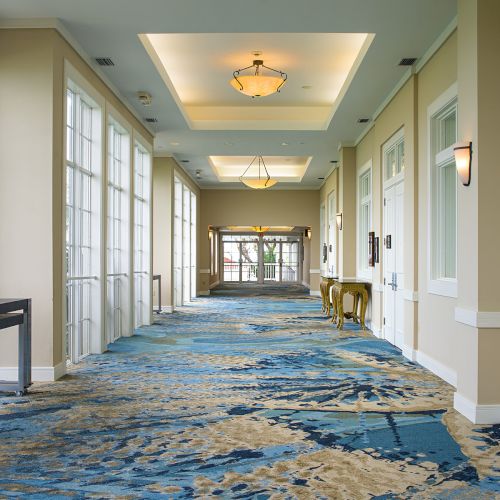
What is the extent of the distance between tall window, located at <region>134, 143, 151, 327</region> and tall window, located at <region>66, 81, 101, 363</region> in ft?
11.3

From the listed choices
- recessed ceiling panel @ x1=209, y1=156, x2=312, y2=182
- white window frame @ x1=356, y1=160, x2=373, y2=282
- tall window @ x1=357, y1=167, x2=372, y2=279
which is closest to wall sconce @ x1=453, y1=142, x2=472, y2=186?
white window frame @ x1=356, y1=160, x2=373, y2=282

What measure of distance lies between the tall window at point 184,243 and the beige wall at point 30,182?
948 centimetres

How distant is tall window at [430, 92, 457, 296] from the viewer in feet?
Answer: 21.7

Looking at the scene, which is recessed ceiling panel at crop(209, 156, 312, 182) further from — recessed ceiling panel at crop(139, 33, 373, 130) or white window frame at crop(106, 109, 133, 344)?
white window frame at crop(106, 109, 133, 344)

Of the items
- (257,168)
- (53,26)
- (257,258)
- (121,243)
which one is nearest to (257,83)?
(53,26)

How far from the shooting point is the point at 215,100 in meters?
11.4

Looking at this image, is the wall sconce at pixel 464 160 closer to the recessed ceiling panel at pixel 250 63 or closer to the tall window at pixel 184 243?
the recessed ceiling panel at pixel 250 63

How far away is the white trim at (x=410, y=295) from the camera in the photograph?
7746 mm

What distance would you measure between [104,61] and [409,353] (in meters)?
5.80

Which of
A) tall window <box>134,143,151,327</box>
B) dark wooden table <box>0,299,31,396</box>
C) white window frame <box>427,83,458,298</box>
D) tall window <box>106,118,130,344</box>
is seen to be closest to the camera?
dark wooden table <box>0,299,31,396</box>

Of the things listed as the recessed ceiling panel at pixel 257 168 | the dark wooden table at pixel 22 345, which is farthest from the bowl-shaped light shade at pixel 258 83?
the recessed ceiling panel at pixel 257 168

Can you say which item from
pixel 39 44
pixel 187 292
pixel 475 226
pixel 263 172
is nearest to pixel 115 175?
pixel 39 44

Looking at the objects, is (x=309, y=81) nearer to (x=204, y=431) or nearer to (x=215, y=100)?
(x=215, y=100)

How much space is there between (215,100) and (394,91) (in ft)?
12.7
